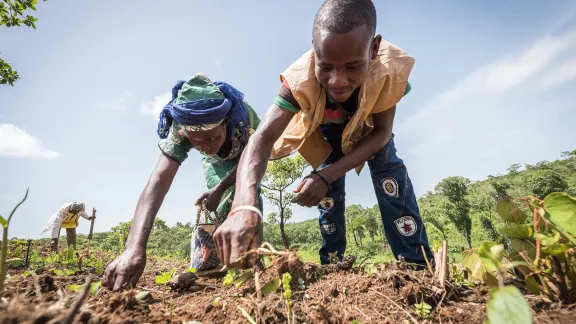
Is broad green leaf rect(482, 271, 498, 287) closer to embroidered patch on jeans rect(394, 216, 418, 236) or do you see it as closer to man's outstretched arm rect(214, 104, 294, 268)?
man's outstretched arm rect(214, 104, 294, 268)

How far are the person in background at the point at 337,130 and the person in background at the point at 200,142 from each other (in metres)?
0.59

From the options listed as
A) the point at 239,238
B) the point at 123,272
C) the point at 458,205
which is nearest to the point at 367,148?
the point at 239,238

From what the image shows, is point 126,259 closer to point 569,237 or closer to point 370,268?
point 370,268

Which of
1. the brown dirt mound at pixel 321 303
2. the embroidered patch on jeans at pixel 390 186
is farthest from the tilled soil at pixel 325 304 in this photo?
the embroidered patch on jeans at pixel 390 186

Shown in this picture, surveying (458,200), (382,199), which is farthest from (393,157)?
(458,200)

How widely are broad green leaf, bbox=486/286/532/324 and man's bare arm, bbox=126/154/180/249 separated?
1.88m

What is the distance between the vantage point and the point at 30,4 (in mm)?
4555

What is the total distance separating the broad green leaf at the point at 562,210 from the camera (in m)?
0.82

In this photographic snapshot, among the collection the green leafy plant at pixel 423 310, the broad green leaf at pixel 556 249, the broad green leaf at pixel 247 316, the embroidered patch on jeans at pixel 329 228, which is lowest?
the green leafy plant at pixel 423 310

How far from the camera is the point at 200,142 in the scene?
2582mm

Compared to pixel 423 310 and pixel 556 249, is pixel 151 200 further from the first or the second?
pixel 556 249

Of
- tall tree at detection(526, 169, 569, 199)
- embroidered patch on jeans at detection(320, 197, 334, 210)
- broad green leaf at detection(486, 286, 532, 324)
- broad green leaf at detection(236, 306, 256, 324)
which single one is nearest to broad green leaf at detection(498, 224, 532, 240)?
broad green leaf at detection(486, 286, 532, 324)

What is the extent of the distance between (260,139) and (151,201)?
0.98 metres

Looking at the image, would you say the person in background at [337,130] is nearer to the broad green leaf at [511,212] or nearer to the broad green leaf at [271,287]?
the broad green leaf at [271,287]
